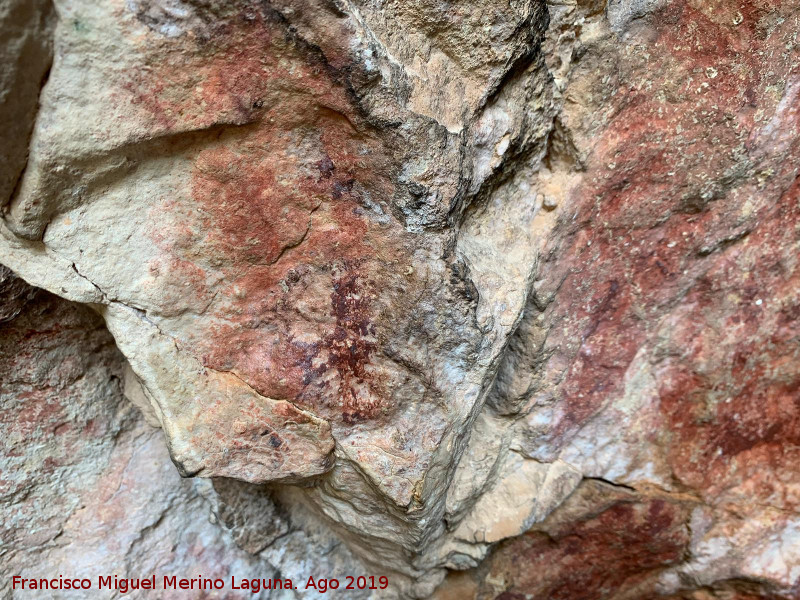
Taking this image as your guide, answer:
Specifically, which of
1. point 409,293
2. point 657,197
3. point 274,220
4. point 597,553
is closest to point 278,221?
point 274,220

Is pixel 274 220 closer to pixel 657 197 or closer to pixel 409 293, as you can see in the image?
pixel 409 293

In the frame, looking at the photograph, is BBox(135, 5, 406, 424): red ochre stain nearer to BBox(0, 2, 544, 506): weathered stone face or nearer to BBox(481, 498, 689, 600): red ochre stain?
BBox(0, 2, 544, 506): weathered stone face

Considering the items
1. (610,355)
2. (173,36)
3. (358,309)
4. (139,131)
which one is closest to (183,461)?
(358,309)

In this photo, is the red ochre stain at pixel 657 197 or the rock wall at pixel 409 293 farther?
the red ochre stain at pixel 657 197

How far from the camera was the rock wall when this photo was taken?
71 cm

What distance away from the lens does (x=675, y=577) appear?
121cm

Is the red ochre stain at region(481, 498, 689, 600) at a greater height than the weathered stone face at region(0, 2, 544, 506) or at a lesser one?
lesser

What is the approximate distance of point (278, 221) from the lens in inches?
31.5

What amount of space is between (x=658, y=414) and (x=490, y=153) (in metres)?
0.65

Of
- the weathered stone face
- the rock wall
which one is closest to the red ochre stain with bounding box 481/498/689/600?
the rock wall

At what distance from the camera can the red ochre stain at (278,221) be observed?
695 millimetres

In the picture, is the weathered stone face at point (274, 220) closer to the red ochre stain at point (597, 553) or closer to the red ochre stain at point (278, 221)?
the red ochre stain at point (278, 221)

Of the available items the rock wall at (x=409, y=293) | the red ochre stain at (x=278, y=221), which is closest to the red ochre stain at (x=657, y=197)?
the rock wall at (x=409, y=293)

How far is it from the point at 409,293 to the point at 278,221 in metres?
0.21
